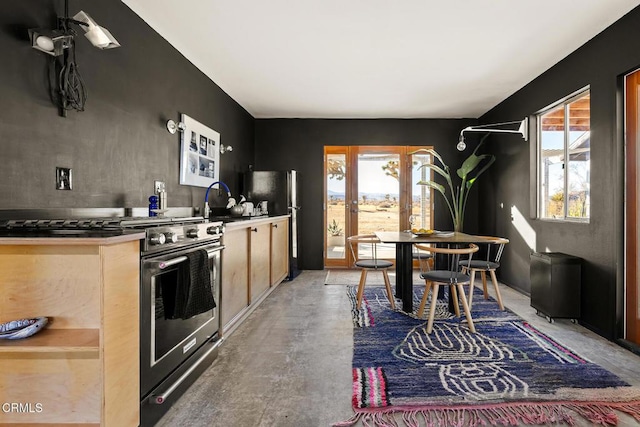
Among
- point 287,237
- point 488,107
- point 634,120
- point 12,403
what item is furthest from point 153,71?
point 488,107

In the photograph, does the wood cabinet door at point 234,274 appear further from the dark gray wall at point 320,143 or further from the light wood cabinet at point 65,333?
the dark gray wall at point 320,143

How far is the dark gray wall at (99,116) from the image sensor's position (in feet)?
6.36

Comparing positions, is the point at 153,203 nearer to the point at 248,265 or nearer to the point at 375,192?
the point at 248,265

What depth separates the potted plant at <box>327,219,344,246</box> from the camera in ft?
22.0

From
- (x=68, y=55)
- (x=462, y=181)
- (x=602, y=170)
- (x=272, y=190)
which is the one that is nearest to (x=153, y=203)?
(x=68, y=55)

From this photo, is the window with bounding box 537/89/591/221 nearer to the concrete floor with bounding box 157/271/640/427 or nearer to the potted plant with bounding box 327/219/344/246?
the concrete floor with bounding box 157/271/640/427

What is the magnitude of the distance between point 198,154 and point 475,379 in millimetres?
3327

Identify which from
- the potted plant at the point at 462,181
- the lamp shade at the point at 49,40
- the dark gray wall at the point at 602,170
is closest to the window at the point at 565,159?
the dark gray wall at the point at 602,170

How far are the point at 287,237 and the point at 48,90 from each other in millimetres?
3834

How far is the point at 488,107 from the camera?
588 centimetres

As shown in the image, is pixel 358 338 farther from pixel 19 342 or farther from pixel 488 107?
pixel 488 107

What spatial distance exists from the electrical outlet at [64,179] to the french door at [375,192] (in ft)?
15.2

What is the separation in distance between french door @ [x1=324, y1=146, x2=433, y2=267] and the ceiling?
4.53ft

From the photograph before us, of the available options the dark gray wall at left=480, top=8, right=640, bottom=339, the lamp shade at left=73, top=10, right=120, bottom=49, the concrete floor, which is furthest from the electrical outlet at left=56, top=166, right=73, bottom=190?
the dark gray wall at left=480, top=8, right=640, bottom=339
